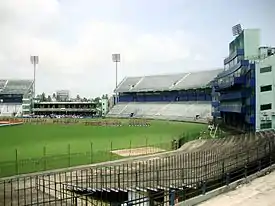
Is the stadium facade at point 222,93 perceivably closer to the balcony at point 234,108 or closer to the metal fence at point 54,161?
the balcony at point 234,108

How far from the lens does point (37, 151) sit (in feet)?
95.8

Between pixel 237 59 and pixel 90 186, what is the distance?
115ft

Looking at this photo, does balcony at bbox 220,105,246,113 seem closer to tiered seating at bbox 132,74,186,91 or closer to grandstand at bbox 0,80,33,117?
tiered seating at bbox 132,74,186,91

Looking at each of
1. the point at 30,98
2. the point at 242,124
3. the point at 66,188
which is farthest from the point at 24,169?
the point at 30,98

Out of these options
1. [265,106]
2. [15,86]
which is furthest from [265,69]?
[15,86]

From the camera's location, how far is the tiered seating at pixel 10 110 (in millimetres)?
115250

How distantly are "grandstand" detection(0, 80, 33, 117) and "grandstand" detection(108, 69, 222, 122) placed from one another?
27.8 meters

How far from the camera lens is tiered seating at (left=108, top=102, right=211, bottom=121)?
83.8 metres

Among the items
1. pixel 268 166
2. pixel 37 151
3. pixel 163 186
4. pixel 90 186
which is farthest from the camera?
pixel 37 151

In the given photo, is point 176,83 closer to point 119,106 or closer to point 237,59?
point 119,106

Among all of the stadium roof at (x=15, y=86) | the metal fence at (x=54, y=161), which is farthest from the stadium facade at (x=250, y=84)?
the stadium roof at (x=15, y=86)

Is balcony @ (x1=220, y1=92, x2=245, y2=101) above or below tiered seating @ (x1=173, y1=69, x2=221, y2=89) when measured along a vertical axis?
below

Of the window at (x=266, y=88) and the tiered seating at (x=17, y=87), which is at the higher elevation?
the tiered seating at (x=17, y=87)

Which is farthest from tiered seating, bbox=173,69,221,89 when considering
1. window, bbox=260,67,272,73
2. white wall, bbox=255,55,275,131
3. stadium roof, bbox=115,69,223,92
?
window, bbox=260,67,272,73
